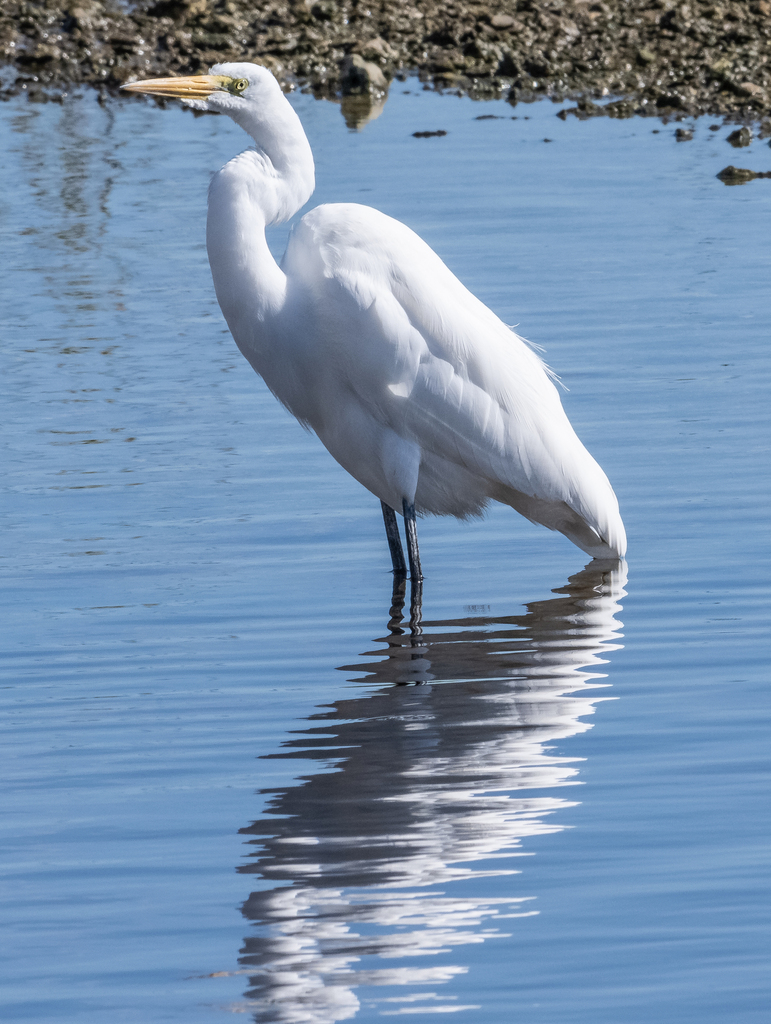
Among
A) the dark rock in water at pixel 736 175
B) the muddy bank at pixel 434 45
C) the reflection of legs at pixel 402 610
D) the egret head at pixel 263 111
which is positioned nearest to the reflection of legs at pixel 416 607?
the reflection of legs at pixel 402 610

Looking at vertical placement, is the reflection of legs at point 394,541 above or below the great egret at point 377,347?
below

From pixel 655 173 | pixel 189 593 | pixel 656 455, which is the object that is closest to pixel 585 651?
pixel 189 593

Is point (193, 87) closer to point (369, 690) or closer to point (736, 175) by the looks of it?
point (369, 690)

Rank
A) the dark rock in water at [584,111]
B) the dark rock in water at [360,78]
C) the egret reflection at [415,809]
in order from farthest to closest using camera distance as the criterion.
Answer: the dark rock in water at [360,78]
the dark rock in water at [584,111]
the egret reflection at [415,809]

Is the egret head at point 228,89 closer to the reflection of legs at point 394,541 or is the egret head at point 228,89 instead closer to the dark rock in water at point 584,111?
the reflection of legs at point 394,541

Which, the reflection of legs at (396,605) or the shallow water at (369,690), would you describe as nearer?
the shallow water at (369,690)

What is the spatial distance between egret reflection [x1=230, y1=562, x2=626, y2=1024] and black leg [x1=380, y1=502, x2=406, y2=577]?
321mm

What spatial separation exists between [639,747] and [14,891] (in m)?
1.65

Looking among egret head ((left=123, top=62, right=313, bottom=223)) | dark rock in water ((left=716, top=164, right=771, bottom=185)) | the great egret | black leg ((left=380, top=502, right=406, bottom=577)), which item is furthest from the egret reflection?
dark rock in water ((left=716, top=164, right=771, bottom=185))

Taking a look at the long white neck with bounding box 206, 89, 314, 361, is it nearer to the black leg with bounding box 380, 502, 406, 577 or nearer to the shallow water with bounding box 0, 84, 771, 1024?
the black leg with bounding box 380, 502, 406, 577

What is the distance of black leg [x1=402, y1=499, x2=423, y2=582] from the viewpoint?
5.93m

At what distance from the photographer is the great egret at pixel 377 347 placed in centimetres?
568

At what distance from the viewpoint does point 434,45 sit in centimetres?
Answer: 1750

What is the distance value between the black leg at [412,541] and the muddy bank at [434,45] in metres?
10.1
